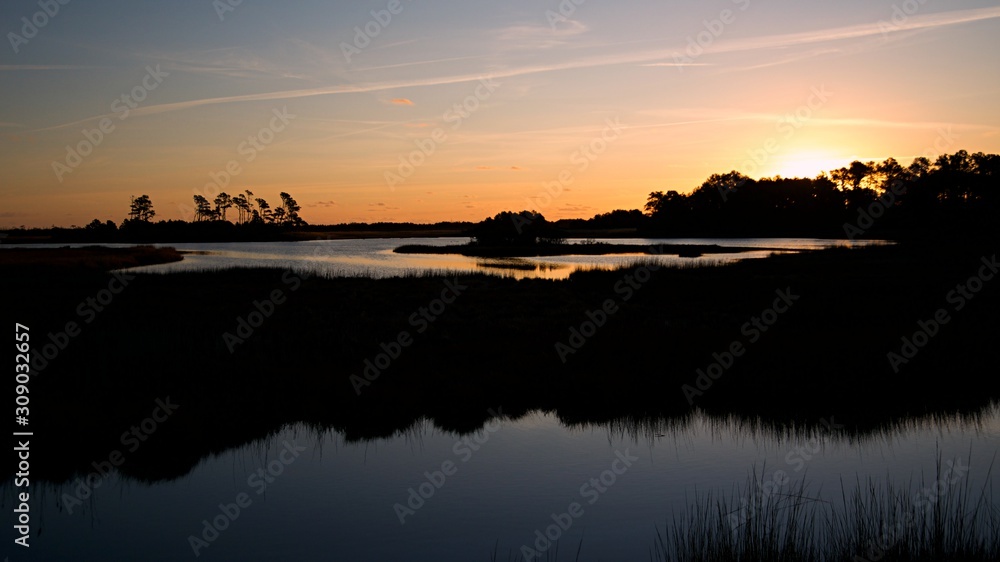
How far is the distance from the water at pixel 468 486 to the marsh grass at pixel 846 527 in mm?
347

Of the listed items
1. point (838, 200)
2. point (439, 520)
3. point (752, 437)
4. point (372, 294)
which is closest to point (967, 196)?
point (838, 200)

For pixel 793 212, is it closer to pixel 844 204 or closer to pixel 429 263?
pixel 844 204

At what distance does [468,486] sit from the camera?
10633mm

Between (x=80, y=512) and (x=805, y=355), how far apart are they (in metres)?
16.6

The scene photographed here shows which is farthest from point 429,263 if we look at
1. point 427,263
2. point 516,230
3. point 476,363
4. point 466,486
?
point 466,486

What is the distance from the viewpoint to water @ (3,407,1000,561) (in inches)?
339

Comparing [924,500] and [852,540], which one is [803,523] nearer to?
[852,540]

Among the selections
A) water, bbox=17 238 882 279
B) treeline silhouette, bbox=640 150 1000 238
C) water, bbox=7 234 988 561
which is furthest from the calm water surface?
water, bbox=7 234 988 561

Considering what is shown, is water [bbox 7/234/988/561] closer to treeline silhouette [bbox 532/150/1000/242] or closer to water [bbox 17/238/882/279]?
water [bbox 17/238/882/279]

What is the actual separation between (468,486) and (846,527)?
5.39 m

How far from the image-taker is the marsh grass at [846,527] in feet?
24.5

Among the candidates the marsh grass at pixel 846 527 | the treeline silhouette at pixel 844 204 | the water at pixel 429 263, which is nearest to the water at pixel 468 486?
the marsh grass at pixel 846 527

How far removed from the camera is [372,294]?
35.6 meters

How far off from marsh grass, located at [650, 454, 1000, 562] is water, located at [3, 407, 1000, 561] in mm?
347
